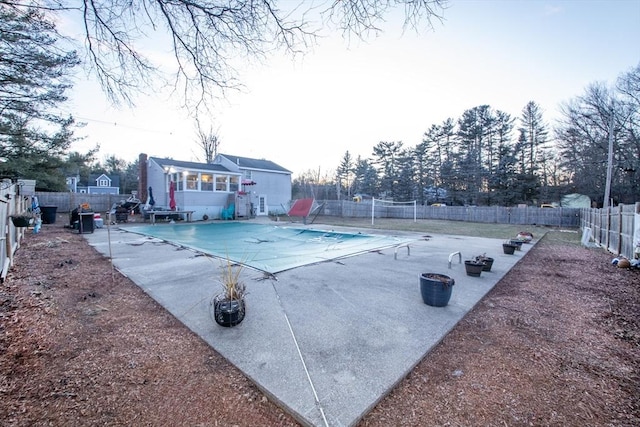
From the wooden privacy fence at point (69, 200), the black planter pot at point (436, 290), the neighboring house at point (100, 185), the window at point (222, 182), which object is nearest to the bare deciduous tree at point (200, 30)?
the black planter pot at point (436, 290)

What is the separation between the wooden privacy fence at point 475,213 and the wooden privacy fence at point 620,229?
10.4 metres

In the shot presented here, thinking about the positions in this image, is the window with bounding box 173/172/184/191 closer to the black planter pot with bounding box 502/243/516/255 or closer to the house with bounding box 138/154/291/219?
the house with bounding box 138/154/291/219

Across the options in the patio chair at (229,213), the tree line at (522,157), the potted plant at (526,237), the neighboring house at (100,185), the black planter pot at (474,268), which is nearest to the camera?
the black planter pot at (474,268)

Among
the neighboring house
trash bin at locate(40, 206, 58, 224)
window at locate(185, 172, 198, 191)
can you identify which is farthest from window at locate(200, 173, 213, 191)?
the neighboring house

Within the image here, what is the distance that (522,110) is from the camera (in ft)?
89.5

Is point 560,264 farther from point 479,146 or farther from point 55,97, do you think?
point 479,146

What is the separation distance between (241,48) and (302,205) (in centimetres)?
1230

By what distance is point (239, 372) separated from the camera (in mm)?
2033

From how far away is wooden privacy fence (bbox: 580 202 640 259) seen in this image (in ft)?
19.1

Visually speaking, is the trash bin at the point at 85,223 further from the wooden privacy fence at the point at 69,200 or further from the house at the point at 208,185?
the wooden privacy fence at the point at 69,200

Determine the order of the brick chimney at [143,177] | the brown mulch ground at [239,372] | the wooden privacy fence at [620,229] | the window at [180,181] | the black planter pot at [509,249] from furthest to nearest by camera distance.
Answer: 1. the brick chimney at [143,177]
2. the window at [180,181]
3. the black planter pot at [509,249]
4. the wooden privacy fence at [620,229]
5. the brown mulch ground at [239,372]

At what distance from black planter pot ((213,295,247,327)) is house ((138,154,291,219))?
14.9 meters

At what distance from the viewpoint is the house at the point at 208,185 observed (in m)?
16.2

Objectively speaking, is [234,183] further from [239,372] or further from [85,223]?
[239,372]
